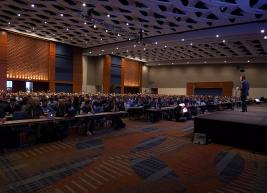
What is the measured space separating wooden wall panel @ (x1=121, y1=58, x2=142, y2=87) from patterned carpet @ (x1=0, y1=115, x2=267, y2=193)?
28.0m

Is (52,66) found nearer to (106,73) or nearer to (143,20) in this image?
(106,73)

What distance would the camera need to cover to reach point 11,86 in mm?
23062

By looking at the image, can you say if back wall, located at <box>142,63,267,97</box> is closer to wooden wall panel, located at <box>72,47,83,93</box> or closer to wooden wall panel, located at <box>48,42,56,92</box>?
wooden wall panel, located at <box>72,47,83,93</box>

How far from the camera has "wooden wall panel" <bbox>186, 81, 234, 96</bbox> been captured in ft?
116

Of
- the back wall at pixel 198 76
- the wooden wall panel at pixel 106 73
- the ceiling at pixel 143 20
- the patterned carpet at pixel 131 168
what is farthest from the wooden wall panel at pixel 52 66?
the patterned carpet at pixel 131 168

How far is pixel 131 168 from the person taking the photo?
519cm

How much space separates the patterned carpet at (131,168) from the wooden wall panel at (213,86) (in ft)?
98.5

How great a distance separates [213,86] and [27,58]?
86.1ft

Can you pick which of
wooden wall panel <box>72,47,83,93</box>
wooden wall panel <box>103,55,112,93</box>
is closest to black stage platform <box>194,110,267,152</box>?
wooden wall panel <box>72,47,83,93</box>

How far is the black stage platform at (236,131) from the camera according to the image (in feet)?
22.3

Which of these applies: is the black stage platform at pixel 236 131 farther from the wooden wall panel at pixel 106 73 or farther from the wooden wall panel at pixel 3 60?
the wooden wall panel at pixel 106 73

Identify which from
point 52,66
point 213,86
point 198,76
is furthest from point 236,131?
point 198,76

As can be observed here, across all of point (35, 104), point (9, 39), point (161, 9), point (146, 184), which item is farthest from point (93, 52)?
point (146, 184)

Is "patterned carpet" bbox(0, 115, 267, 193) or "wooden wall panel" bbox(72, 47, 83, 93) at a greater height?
"wooden wall panel" bbox(72, 47, 83, 93)
